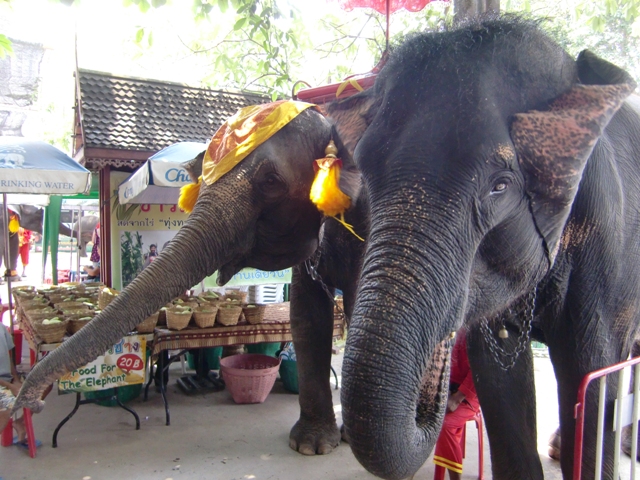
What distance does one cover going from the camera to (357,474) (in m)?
4.06

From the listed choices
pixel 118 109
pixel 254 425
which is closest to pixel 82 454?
pixel 254 425

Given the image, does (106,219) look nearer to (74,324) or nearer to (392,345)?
(74,324)

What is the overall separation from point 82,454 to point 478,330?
141 inches

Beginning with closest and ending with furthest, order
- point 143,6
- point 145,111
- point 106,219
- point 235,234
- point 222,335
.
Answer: point 235,234
point 143,6
point 222,335
point 106,219
point 145,111

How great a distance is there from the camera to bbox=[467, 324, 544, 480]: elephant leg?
2828mm

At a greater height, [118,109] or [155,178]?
[118,109]

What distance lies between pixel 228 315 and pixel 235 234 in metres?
2.29

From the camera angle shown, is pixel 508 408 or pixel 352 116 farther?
pixel 508 408

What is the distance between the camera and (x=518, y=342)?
9.05 ft

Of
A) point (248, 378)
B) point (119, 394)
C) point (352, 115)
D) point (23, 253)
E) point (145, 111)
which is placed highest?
point (145, 111)

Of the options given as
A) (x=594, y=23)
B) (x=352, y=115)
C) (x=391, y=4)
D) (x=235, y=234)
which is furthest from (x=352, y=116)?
(x=594, y=23)

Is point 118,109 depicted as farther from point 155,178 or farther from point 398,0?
point 398,0

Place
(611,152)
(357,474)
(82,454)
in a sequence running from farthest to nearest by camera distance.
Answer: (82,454) → (357,474) → (611,152)

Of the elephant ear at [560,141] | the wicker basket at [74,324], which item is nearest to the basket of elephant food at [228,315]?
the wicker basket at [74,324]
